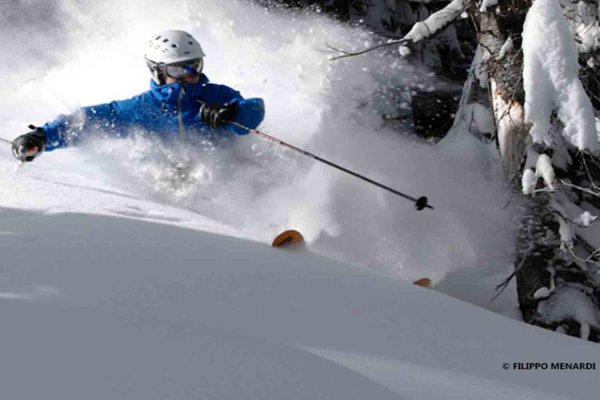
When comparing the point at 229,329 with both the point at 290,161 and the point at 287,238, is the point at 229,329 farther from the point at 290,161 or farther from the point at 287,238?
the point at 290,161

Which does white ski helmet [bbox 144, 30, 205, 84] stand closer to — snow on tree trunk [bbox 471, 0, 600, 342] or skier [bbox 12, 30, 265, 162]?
skier [bbox 12, 30, 265, 162]

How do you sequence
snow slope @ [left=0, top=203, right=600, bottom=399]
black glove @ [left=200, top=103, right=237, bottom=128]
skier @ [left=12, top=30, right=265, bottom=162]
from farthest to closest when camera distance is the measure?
skier @ [left=12, top=30, right=265, bottom=162] → black glove @ [left=200, top=103, right=237, bottom=128] → snow slope @ [left=0, top=203, right=600, bottom=399]

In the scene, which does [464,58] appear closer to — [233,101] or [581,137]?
[233,101]

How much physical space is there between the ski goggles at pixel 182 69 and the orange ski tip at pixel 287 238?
8.51 ft

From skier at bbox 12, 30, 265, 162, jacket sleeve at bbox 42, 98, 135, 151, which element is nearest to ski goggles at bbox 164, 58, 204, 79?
skier at bbox 12, 30, 265, 162

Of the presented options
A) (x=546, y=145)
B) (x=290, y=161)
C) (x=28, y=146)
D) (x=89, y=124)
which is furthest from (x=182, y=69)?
(x=546, y=145)

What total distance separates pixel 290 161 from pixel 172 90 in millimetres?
1344

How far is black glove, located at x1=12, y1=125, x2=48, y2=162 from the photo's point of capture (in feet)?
22.4

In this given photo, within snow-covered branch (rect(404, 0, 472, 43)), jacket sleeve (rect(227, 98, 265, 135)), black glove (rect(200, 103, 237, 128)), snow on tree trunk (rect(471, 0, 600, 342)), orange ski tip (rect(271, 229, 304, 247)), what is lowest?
snow on tree trunk (rect(471, 0, 600, 342))

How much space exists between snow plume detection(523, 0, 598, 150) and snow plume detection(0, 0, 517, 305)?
215 centimetres

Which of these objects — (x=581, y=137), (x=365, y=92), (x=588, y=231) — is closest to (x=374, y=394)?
(x=581, y=137)

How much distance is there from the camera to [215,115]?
6715mm

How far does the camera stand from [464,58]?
12531 mm

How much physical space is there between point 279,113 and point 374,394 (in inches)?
244
